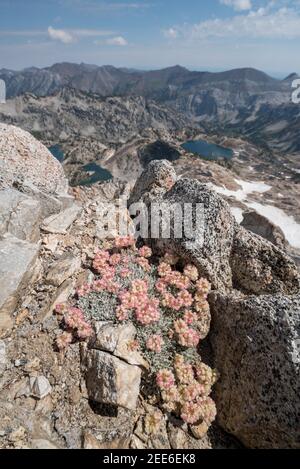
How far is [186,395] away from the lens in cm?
862

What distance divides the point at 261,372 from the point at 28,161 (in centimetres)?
1274

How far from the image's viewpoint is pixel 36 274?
10539 millimetres

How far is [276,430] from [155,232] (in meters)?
6.60

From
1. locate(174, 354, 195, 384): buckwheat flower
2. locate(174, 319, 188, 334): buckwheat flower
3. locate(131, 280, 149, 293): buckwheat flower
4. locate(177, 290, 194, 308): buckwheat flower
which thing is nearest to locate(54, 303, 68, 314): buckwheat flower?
locate(131, 280, 149, 293): buckwheat flower

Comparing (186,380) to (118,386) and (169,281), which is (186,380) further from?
(169,281)

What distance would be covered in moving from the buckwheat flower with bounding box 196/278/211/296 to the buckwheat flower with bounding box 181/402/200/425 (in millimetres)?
3127

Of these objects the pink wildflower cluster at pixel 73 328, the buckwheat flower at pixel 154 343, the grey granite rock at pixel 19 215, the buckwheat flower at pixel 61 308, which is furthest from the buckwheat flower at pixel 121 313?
the grey granite rock at pixel 19 215

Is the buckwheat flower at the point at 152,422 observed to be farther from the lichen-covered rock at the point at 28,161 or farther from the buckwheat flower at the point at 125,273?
the lichen-covered rock at the point at 28,161


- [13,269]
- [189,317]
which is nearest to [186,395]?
[189,317]

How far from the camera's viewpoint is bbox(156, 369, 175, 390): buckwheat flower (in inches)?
336

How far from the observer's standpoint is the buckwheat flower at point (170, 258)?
11211mm

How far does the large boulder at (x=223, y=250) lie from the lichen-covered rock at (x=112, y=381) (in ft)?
12.7

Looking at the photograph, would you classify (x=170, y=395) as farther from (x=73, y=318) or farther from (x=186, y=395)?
(x=73, y=318)

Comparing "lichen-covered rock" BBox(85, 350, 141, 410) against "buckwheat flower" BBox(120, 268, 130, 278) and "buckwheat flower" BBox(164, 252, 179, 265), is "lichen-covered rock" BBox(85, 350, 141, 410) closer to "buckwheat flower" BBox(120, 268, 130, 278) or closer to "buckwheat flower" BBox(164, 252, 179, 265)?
"buckwheat flower" BBox(120, 268, 130, 278)
